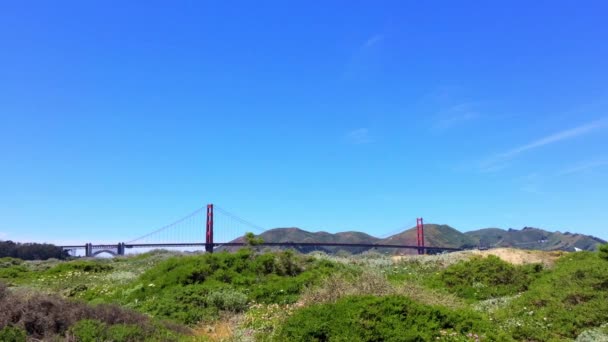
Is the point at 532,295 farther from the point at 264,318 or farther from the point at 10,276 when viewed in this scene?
the point at 10,276

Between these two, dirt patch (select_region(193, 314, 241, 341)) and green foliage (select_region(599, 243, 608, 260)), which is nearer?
dirt patch (select_region(193, 314, 241, 341))

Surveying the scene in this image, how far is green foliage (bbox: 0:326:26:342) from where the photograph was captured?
660 centimetres

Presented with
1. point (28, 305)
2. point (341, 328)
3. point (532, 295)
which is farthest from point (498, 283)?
point (28, 305)

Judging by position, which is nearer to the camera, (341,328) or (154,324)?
(341,328)

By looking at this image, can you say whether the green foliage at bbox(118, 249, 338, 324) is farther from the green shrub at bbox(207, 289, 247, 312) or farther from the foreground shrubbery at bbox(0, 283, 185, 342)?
the foreground shrubbery at bbox(0, 283, 185, 342)

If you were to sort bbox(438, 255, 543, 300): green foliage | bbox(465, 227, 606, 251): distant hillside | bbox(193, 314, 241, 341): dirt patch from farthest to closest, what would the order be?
bbox(465, 227, 606, 251): distant hillside, bbox(438, 255, 543, 300): green foliage, bbox(193, 314, 241, 341): dirt patch

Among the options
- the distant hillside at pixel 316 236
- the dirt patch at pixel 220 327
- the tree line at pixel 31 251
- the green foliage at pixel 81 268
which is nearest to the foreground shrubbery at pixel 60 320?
the dirt patch at pixel 220 327

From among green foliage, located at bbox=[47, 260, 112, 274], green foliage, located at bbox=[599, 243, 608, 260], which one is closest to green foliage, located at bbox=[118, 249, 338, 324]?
green foliage, located at bbox=[599, 243, 608, 260]

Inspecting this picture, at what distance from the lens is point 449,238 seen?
11075cm

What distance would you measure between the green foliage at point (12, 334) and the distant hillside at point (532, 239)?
10415cm

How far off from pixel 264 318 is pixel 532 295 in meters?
5.80

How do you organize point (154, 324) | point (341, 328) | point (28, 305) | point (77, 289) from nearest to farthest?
point (341, 328)
point (28, 305)
point (154, 324)
point (77, 289)

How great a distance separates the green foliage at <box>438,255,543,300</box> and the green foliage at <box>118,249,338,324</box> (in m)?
3.81

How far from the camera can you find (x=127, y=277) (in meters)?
19.5
